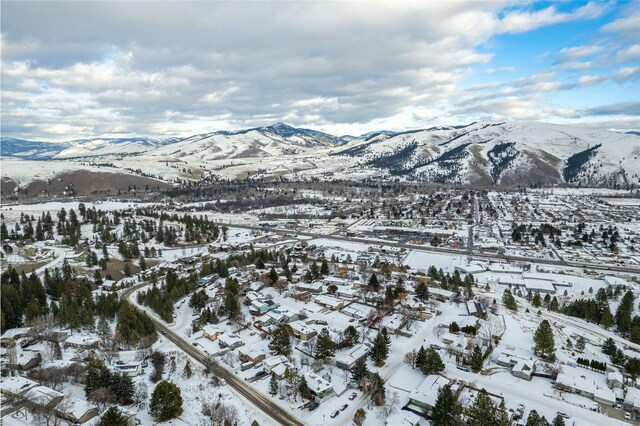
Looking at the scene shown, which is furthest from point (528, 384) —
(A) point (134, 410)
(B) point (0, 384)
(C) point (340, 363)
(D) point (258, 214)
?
(D) point (258, 214)

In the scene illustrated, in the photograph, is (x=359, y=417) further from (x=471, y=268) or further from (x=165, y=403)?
(x=471, y=268)

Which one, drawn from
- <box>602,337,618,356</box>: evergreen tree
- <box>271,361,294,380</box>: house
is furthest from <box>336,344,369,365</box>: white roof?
<box>602,337,618,356</box>: evergreen tree

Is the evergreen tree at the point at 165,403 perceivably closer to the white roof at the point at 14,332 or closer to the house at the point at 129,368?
the house at the point at 129,368

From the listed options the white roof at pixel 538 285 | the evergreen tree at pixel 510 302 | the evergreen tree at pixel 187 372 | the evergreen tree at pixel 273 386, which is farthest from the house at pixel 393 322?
the white roof at pixel 538 285

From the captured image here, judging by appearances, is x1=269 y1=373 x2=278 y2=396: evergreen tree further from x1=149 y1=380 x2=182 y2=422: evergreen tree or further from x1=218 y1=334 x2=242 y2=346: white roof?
x1=218 y1=334 x2=242 y2=346: white roof

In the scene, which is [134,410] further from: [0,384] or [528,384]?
[528,384]

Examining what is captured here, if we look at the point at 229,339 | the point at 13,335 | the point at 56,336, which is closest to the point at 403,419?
the point at 229,339
